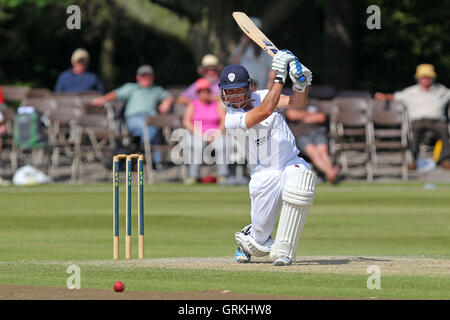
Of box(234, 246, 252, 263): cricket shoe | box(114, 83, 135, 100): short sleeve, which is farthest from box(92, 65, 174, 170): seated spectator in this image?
box(234, 246, 252, 263): cricket shoe

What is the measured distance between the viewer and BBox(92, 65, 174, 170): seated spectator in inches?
915

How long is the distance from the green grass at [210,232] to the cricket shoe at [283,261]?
20.5 inches

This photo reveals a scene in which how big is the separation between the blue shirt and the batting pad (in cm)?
1529

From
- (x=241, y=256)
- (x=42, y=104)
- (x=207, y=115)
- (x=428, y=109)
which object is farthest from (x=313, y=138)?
(x=241, y=256)

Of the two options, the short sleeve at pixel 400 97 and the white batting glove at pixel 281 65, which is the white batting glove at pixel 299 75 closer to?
the white batting glove at pixel 281 65

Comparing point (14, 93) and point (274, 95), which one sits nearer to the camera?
point (274, 95)

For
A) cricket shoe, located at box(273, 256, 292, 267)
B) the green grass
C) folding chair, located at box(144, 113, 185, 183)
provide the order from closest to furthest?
the green grass, cricket shoe, located at box(273, 256, 292, 267), folding chair, located at box(144, 113, 185, 183)

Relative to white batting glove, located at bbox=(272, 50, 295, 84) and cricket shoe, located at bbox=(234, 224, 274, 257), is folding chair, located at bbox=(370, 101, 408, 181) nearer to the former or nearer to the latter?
cricket shoe, located at bbox=(234, 224, 274, 257)

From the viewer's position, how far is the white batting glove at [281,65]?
33.9 ft

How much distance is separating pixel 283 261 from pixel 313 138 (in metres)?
11.5

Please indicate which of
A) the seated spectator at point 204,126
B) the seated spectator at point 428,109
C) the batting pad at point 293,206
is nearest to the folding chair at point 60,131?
the seated spectator at point 204,126

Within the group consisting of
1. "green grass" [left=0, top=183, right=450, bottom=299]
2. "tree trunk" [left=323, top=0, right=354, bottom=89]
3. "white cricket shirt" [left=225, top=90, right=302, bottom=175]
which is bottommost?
"green grass" [left=0, top=183, right=450, bottom=299]

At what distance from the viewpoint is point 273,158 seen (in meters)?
10.7

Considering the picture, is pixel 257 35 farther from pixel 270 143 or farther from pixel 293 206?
pixel 293 206
